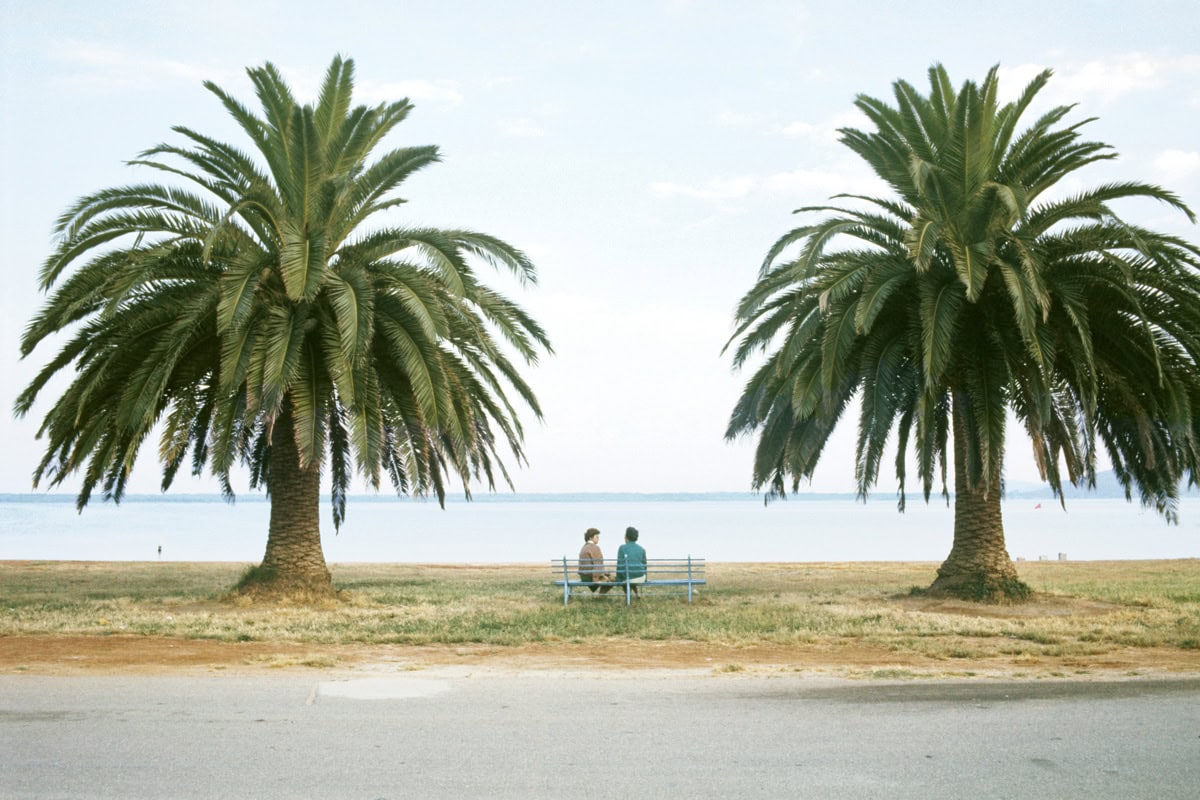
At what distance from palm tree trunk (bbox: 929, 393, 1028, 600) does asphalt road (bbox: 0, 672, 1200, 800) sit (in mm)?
8059

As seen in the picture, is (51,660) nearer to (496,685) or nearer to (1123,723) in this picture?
(496,685)

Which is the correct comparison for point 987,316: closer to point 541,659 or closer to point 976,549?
point 976,549

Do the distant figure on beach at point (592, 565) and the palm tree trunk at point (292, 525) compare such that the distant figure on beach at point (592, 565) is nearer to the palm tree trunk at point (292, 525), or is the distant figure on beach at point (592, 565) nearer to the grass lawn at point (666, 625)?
the grass lawn at point (666, 625)

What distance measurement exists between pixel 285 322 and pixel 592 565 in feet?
21.0

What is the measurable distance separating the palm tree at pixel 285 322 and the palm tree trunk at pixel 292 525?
0.03 meters

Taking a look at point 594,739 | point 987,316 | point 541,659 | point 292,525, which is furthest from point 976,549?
point 594,739

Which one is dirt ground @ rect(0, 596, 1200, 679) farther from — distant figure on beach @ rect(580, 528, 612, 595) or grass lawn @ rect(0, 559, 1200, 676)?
distant figure on beach @ rect(580, 528, 612, 595)

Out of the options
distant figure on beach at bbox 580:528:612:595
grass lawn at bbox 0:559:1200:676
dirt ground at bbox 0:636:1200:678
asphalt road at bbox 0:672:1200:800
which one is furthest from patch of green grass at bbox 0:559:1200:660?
asphalt road at bbox 0:672:1200:800

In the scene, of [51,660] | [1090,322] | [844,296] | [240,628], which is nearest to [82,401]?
[240,628]

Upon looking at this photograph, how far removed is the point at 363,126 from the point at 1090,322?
12290mm

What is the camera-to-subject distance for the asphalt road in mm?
5875

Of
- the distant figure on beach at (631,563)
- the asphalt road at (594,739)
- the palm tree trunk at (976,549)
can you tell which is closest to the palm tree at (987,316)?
the palm tree trunk at (976,549)

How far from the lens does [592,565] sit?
59.3 feet

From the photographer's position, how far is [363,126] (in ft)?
58.3
